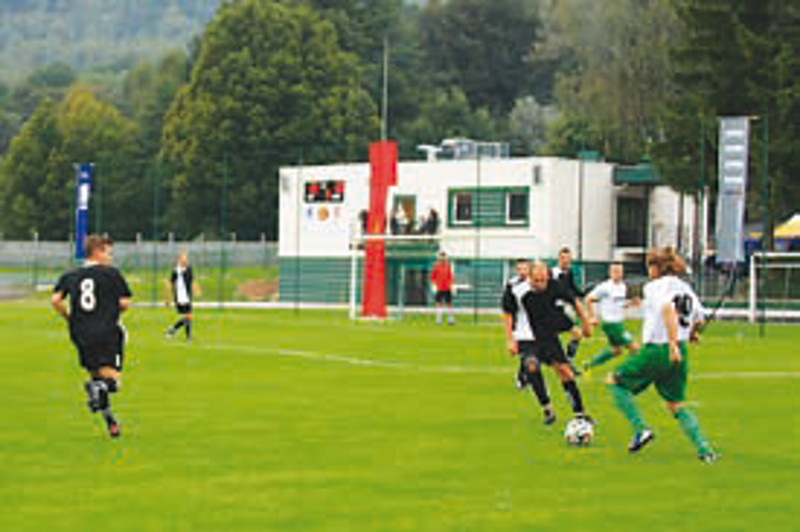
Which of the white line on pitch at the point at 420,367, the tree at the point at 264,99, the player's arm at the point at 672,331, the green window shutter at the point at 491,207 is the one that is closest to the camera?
the player's arm at the point at 672,331

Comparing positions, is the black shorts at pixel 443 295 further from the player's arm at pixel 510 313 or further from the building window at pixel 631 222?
the player's arm at pixel 510 313

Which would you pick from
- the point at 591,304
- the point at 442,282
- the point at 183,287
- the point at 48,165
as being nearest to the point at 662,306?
the point at 591,304

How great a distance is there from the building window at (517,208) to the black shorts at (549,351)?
41979 mm

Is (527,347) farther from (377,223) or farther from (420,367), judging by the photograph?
(377,223)

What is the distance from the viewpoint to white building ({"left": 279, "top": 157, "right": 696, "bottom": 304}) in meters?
56.7

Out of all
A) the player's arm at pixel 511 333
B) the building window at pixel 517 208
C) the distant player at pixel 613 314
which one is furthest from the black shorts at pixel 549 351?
the building window at pixel 517 208

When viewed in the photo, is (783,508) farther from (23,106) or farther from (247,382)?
(23,106)

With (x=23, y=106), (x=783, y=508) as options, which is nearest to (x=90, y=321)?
(x=783, y=508)

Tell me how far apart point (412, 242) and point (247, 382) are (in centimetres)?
3455

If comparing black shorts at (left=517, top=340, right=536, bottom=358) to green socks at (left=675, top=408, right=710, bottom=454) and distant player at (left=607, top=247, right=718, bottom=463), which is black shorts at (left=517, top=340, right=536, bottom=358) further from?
green socks at (left=675, top=408, right=710, bottom=454)

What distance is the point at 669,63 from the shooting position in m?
69.8

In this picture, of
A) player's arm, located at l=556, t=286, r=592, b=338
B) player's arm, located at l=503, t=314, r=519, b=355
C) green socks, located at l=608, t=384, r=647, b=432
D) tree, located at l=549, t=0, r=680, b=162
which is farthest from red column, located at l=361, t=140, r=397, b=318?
green socks, located at l=608, t=384, r=647, b=432

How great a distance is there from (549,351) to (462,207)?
43.6m

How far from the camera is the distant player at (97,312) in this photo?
14.0m
